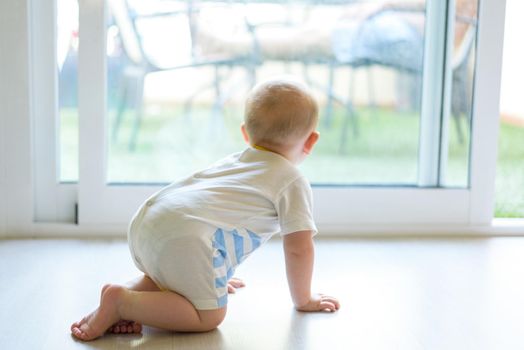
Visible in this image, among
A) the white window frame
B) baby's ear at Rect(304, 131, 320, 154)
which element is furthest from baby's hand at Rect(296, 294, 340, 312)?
the white window frame

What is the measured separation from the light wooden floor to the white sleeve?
0.49 feet

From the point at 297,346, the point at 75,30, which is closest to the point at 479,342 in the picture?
the point at 297,346

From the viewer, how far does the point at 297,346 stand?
1192mm

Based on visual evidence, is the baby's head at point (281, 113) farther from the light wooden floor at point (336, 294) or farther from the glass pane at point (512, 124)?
the glass pane at point (512, 124)

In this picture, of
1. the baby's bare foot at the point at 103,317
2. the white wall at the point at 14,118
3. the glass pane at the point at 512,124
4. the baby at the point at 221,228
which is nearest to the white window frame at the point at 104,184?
the white wall at the point at 14,118

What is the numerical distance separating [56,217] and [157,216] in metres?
0.78

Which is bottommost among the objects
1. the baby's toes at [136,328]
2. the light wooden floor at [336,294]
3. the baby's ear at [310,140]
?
the light wooden floor at [336,294]

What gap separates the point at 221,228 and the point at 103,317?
0.73 feet

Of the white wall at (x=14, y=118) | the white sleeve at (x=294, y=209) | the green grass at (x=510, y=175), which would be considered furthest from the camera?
the green grass at (x=510, y=175)

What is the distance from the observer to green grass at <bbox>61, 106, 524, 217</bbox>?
199 cm

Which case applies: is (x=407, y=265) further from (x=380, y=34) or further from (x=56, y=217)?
(x=56, y=217)

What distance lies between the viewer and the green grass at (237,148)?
6.51 feet

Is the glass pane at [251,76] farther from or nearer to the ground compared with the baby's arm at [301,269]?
farther from the ground

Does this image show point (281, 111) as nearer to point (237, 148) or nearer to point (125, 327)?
point (125, 327)
